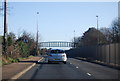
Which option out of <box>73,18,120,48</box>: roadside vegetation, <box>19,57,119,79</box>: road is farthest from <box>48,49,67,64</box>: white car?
<box>73,18,120,48</box>: roadside vegetation

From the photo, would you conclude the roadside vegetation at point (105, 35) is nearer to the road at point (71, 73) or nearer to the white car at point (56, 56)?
the white car at point (56, 56)

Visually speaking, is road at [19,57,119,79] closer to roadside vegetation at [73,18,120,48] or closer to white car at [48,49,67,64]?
white car at [48,49,67,64]

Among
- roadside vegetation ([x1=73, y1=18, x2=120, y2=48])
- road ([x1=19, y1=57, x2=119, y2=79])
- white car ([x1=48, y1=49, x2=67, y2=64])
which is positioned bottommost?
road ([x1=19, y1=57, x2=119, y2=79])

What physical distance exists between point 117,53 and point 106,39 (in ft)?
228

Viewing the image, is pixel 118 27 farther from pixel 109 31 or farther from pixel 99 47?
pixel 99 47

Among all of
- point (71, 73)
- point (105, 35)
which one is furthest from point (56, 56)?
point (105, 35)

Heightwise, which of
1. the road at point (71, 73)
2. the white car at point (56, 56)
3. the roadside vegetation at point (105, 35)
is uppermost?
the roadside vegetation at point (105, 35)

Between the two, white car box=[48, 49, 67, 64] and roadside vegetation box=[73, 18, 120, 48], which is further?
roadside vegetation box=[73, 18, 120, 48]

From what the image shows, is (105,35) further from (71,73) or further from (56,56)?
(71,73)

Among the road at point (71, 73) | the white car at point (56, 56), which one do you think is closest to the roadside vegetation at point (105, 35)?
the white car at point (56, 56)

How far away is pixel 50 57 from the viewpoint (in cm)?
4097

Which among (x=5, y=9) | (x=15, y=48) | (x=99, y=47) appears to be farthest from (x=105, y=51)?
(x=5, y=9)

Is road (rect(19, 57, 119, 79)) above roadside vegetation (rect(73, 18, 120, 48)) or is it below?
below

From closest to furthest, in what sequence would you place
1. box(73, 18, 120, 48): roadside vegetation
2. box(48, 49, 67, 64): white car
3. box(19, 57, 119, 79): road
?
box(19, 57, 119, 79): road, box(48, 49, 67, 64): white car, box(73, 18, 120, 48): roadside vegetation
